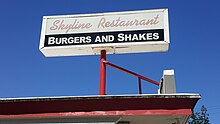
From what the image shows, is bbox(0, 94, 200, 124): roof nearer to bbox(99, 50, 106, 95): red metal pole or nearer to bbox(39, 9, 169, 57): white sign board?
bbox(99, 50, 106, 95): red metal pole

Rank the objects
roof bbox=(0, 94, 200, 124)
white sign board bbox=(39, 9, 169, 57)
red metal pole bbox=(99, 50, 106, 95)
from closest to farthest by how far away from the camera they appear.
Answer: roof bbox=(0, 94, 200, 124) → red metal pole bbox=(99, 50, 106, 95) → white sign board bbox=(39, 9, 169, 57)

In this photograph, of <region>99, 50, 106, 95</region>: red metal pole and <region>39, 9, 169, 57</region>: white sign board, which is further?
<region>39, 9, 169, 57</region>: white sign board

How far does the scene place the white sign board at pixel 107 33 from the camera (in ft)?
39.1

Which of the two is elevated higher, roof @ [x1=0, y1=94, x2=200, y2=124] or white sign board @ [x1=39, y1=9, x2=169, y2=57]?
white sign board @ [x1=39, y1=9, x2=169, y2=57]

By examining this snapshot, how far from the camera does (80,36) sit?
12.3m

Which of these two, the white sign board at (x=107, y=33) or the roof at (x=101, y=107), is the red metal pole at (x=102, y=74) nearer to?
the white sign board at (x=107, y=33)

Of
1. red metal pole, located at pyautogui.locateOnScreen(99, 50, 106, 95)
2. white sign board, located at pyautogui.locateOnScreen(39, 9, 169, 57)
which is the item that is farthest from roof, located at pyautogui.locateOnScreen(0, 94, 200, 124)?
white sign board, located at pyautogui.locateOnScreen(39, 9, 169, 57)

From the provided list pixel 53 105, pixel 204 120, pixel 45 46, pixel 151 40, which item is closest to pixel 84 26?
pixel 45 46

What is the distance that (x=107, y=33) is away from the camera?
12172mm

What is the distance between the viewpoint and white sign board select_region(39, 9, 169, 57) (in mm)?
11930

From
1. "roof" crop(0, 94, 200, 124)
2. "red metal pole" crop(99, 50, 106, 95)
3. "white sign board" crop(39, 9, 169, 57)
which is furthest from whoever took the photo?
"white sign board" crop(39, 9, 169, 57)

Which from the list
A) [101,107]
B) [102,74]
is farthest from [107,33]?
[101,107]

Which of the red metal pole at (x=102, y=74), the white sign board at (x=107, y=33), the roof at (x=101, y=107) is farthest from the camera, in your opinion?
the white sign board at (x=107, y=33)

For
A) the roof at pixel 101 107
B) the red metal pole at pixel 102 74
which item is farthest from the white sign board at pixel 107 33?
the roof at pixel 101 107
